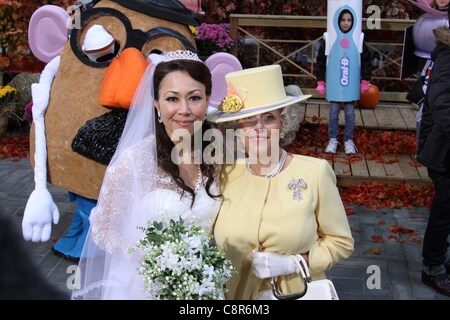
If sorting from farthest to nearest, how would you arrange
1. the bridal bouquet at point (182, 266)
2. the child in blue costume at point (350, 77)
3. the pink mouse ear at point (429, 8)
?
the child in blue costume at point (350, 77), the pink mouse ear at point (429, 8), the bridal bouquet at point (182, 266)

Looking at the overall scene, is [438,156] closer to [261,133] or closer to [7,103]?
[261,133]

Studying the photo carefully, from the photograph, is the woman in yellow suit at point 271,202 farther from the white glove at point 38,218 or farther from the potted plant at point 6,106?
the potted plant at point 6,106

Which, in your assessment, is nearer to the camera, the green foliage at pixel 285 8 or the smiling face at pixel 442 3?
the smiling face at pixel 442 3

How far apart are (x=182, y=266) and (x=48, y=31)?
2723 millimetres

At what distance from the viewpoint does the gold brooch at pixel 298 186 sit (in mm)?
2527

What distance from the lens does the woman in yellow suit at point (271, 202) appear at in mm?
2514

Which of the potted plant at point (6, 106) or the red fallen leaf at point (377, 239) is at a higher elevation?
the potted plant at point (6, 106)

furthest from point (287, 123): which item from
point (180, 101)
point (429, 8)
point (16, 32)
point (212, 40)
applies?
point (16, 32)

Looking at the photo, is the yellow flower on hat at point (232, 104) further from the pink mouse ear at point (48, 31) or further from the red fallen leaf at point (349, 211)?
the red fallen leaf at point (349, 211)

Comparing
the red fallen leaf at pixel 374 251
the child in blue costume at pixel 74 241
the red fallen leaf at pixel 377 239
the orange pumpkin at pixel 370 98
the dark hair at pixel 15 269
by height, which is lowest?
the red fallen leaf at pixel 377 239

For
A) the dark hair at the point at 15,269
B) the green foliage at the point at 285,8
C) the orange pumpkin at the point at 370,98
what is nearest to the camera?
the dark hair at the point at 15,269

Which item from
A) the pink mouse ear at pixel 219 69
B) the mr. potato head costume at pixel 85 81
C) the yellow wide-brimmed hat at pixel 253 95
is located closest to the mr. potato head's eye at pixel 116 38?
the mr. potato head costume at pixel 85 81

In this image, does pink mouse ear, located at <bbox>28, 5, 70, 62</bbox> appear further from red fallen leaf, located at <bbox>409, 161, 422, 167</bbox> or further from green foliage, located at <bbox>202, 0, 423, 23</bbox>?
green foliage, located at <bbox>202, 0, 423, 23</bbox>

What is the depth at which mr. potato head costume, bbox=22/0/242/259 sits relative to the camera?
12.1 feet
